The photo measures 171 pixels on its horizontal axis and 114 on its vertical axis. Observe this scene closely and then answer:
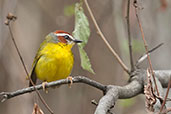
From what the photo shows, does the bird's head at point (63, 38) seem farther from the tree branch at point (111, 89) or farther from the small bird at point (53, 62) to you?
the tree branch at point (111, 89)

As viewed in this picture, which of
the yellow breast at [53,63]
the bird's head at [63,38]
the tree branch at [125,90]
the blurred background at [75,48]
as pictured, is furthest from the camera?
the blurred background at [75,48]

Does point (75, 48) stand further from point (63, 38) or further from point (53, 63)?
point (53, 63)

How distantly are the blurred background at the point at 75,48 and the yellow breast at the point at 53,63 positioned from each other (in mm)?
860

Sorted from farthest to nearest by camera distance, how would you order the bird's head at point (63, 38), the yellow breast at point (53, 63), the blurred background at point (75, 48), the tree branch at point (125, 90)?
the blurred background at point (75, 48) → the bird's head at point (63, 38) → the yellow breast at point (53, 63) → the tree branch at point (125, 90)

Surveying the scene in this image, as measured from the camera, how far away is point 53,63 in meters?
3.76

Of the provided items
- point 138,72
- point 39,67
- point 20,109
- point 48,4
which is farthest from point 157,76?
point 48,4

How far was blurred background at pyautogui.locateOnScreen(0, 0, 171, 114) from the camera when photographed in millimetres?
4941

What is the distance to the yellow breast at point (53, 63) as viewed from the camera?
12.4 feet

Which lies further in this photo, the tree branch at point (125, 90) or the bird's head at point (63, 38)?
the bird's head at point (63, 38)

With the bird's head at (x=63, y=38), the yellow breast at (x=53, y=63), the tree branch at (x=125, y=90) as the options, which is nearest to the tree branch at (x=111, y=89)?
the tree branch at (x=125, y=90)

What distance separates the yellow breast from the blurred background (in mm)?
860

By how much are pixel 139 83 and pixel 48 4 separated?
165 inches

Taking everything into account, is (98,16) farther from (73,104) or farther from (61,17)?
(73,104)

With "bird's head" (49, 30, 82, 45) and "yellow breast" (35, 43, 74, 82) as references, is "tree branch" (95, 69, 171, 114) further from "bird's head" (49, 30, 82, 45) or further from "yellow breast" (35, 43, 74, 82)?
"bird's head" (49, 30, 82, 45)
